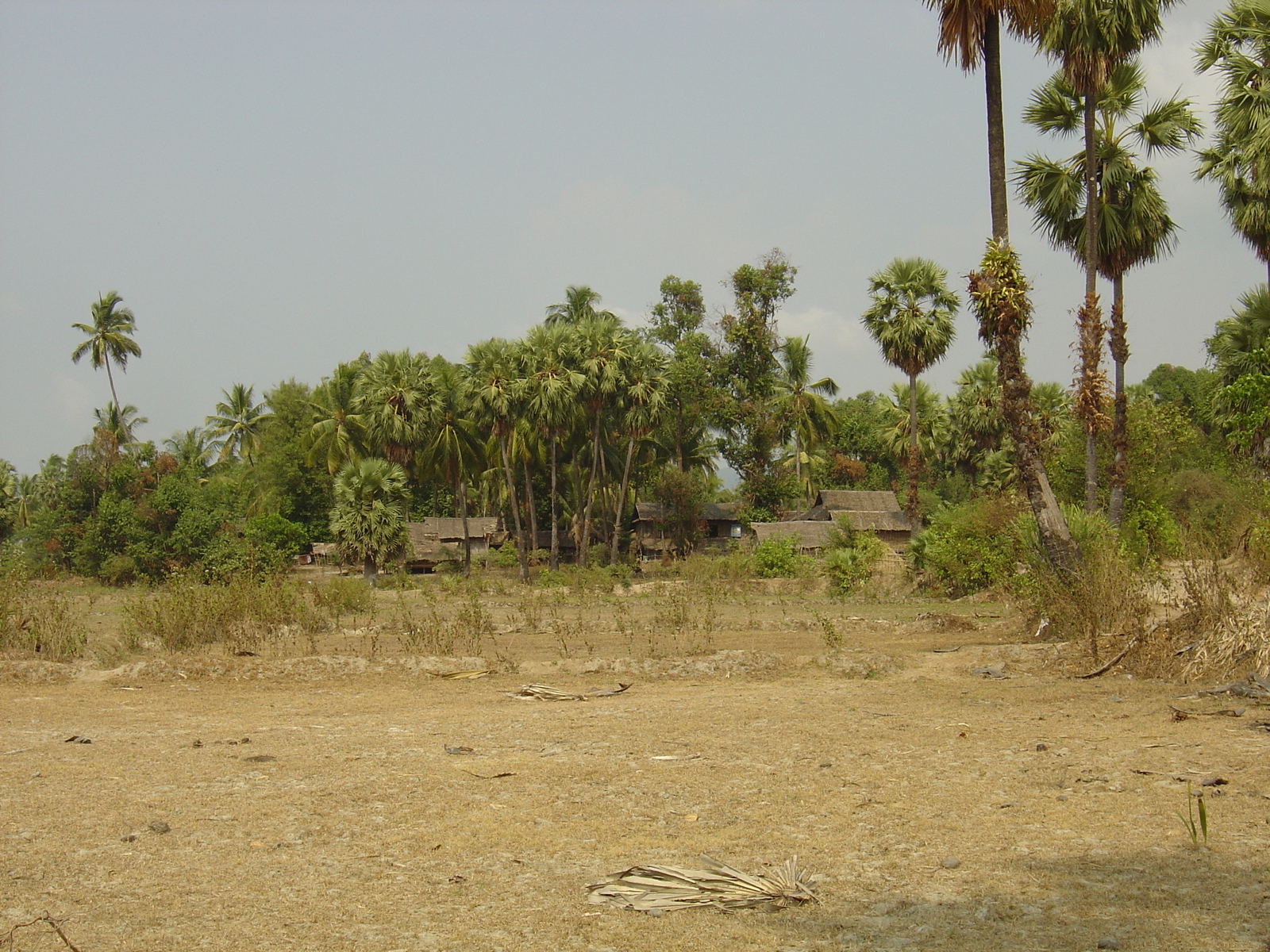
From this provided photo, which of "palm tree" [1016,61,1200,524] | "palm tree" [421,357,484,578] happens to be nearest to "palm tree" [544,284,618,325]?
"palm tree" [421,357,484,578]

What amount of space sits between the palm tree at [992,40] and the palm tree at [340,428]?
124ft

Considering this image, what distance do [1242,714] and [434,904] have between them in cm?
720

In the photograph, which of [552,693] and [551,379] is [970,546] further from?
[551,379]

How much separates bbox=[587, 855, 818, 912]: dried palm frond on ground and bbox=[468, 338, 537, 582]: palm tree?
120 ft

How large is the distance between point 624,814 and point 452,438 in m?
42.1

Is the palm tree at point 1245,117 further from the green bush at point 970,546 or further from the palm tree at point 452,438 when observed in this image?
the palm tree at point 452,438

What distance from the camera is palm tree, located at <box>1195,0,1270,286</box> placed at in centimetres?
1872

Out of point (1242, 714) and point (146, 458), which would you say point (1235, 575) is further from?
point (146, 458)

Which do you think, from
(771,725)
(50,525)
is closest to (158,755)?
(771,725)

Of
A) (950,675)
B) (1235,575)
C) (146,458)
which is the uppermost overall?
(146,458)

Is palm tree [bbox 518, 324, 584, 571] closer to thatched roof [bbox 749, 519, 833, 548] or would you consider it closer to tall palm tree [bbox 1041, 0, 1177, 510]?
thatched roof [bbox 749, 519, 833, 548]

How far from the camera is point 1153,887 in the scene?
15.8ft

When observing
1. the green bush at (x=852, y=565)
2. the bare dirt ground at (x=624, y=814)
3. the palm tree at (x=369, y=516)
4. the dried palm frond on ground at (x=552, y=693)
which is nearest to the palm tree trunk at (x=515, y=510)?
the palm tree at (x=369, y=516)

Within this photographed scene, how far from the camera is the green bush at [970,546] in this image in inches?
898
